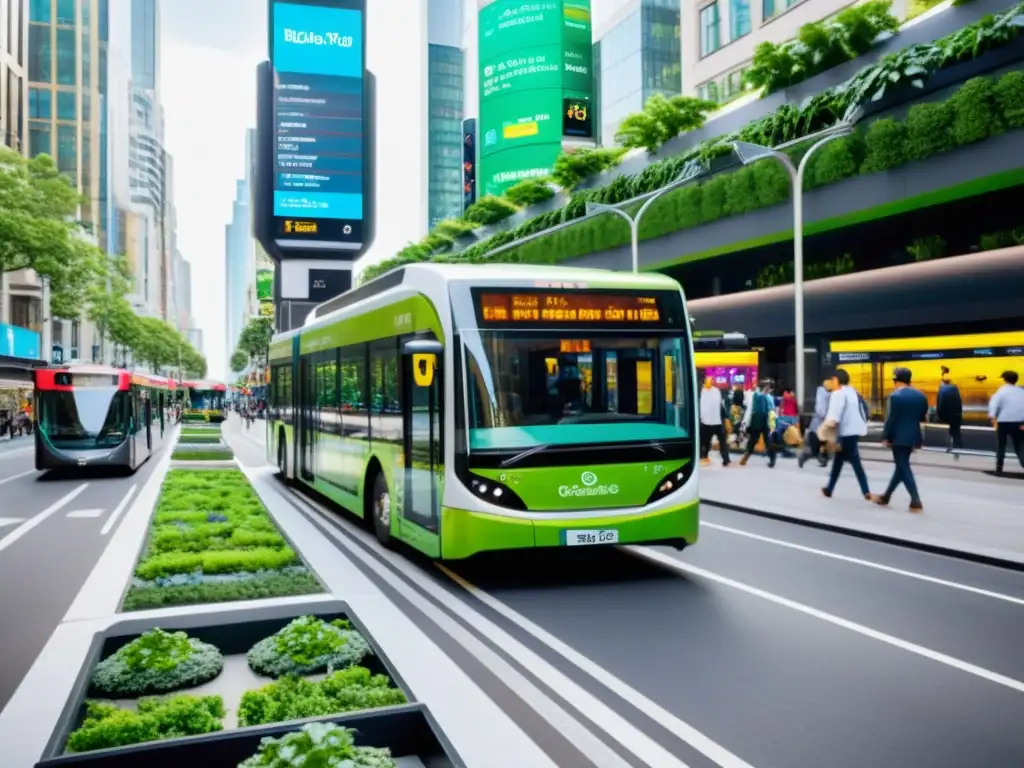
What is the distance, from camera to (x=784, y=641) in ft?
21.1

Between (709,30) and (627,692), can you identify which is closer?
(627,692)

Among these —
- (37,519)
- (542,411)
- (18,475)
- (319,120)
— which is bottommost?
(18,475)

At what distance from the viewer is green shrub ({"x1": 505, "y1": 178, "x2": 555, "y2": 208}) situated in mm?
48344

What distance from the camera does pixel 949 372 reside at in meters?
24.7

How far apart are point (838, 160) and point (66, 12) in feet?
297

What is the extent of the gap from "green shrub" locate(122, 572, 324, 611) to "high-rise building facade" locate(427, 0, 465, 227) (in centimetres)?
16272

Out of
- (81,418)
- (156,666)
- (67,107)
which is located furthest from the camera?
(67,107)

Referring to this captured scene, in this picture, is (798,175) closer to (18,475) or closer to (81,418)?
(81,418)

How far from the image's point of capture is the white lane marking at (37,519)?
453 inches

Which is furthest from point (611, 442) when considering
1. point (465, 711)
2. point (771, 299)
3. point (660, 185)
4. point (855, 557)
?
point (660, 185)

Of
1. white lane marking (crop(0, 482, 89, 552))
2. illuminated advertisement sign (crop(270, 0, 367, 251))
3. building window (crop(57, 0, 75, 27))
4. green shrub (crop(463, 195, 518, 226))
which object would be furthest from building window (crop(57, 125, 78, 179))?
white lane marking (crop(0, 482, 89, 552))

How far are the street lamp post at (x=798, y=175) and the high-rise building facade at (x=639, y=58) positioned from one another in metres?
49.1

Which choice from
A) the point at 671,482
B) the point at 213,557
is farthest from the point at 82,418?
the point at 671,482

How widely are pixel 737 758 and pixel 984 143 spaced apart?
70.9ft
